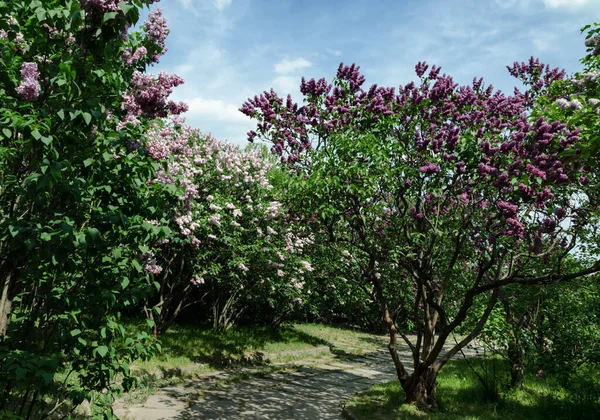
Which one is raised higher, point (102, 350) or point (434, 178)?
point (434, 178)

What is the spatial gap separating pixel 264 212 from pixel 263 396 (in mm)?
5389

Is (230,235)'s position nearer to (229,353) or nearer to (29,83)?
(229,353)

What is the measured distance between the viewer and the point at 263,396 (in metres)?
8.73

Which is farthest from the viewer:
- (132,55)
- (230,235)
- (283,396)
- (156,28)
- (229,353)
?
(229,353)

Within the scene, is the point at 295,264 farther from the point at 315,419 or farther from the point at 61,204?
the point at 61,204

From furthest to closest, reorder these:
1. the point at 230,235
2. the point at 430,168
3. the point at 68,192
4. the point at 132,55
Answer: the point at 230,235 → the point at 430,168 → the point at 132,55 → the point at 68,192

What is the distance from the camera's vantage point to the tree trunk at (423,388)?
8.02 metres

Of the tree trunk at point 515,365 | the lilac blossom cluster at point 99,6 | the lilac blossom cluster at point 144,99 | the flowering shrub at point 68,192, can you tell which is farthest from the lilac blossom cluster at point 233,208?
the lilac blossom cluster at point 99,6

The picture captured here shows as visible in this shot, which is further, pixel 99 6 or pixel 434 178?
pixel 434 178

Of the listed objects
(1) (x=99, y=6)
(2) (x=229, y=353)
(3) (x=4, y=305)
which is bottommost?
(2) (x=229, y=353)

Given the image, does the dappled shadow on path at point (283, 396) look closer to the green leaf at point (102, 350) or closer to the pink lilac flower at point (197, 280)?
the pink lilac flower at point (197, 280)

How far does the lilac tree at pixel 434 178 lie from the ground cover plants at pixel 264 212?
5cm

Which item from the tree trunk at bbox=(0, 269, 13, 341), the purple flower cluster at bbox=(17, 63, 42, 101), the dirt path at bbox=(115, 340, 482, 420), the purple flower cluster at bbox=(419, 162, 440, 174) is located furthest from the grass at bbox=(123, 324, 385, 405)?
the purple flower cluster at bbox=(419, 162, 440, 174)

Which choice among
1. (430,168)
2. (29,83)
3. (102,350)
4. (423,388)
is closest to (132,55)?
(29,83)
